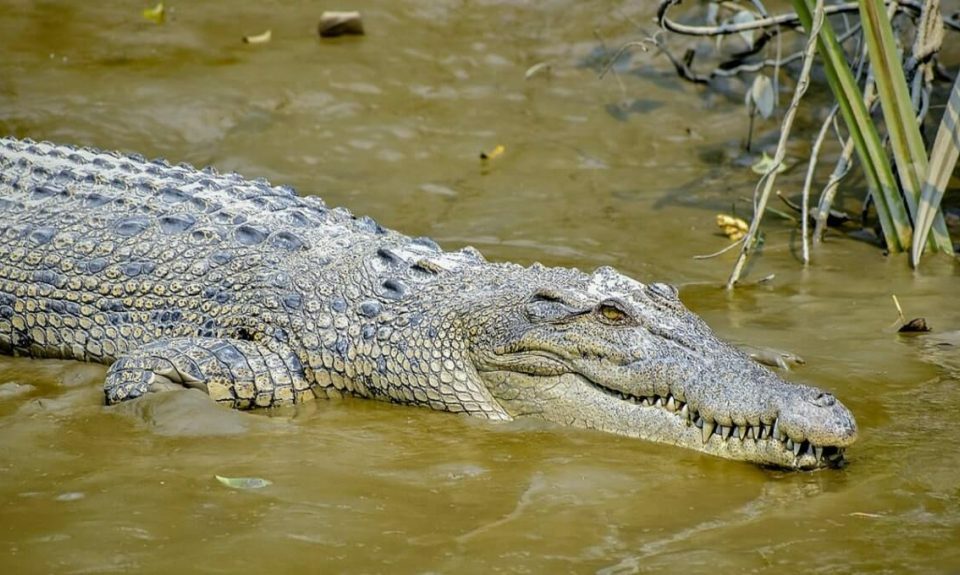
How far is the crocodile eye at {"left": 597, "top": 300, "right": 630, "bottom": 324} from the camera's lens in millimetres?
4727

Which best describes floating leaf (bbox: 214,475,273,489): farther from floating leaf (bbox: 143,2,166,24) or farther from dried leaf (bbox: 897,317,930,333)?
floating leaf (bbox: 143,2,166,24)

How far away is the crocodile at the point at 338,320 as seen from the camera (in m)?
4.46

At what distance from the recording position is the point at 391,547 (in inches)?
141

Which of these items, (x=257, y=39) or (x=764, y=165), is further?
(x=257, y=39)

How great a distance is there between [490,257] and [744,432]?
3.00 metres

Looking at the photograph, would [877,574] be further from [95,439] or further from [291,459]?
[95,439]

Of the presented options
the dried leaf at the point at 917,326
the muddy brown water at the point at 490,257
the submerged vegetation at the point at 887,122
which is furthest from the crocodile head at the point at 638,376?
the submerged vegetation at the point at 887,122

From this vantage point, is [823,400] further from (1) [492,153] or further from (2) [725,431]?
(1) [492,153]

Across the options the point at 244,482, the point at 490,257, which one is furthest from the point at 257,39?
the point at 244,482

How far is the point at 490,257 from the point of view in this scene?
707 cm

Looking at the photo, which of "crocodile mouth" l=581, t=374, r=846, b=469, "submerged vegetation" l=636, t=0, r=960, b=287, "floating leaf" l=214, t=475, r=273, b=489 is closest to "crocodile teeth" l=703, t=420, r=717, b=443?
"crocodile mouth" l=581, t=374, r=846, b=469

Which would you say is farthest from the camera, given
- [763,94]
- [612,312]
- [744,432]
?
[763,94]

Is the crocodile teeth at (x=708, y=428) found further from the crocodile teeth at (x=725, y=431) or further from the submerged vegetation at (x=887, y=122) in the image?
the submerged vegetation at (x=887, y=122)

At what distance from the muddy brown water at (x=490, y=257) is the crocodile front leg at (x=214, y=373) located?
4.6 inches
